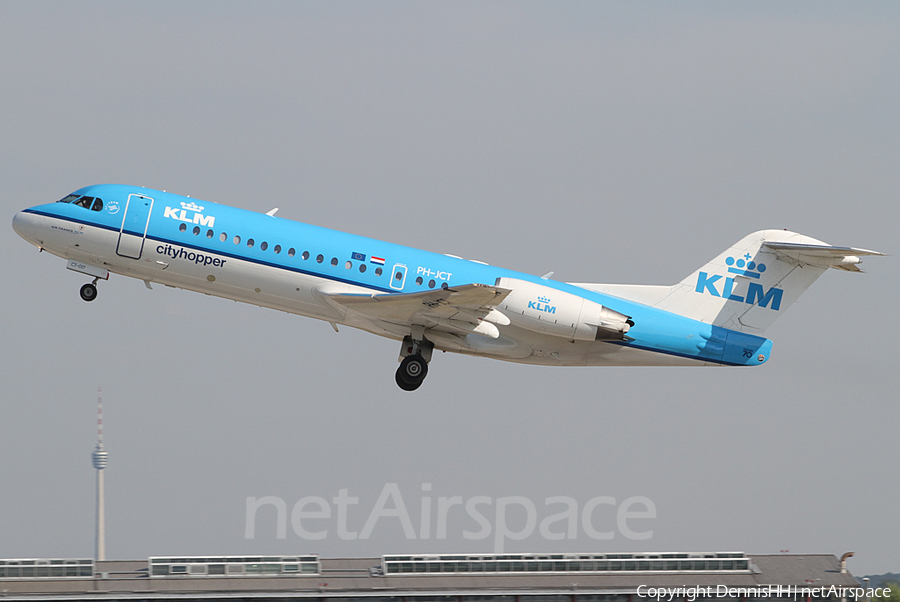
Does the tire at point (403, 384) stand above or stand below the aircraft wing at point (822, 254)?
below


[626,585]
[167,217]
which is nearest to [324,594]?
[626,585]

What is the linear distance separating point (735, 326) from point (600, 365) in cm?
353

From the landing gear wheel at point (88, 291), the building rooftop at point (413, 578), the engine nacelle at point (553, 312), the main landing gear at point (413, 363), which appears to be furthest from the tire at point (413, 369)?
the landing gear wheel at point (88, 291)

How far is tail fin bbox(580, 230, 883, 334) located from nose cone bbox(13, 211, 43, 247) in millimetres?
13497

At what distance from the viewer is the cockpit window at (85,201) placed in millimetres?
26453

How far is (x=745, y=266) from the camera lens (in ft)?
95.4

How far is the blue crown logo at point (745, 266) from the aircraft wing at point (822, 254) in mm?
529

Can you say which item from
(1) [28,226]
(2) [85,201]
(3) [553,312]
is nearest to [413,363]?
(3) [553,312]

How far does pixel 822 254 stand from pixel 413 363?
10.3 m

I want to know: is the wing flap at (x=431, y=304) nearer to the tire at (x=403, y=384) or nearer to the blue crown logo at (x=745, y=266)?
the tire at (x=403, y=384)

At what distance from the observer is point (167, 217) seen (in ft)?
85.5

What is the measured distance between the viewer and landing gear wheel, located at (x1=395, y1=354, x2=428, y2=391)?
27.6 m

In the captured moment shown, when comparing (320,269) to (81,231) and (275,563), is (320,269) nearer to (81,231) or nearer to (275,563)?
(81,231)

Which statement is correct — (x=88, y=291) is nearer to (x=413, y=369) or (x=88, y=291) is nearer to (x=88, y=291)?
(x=88, y=291)
